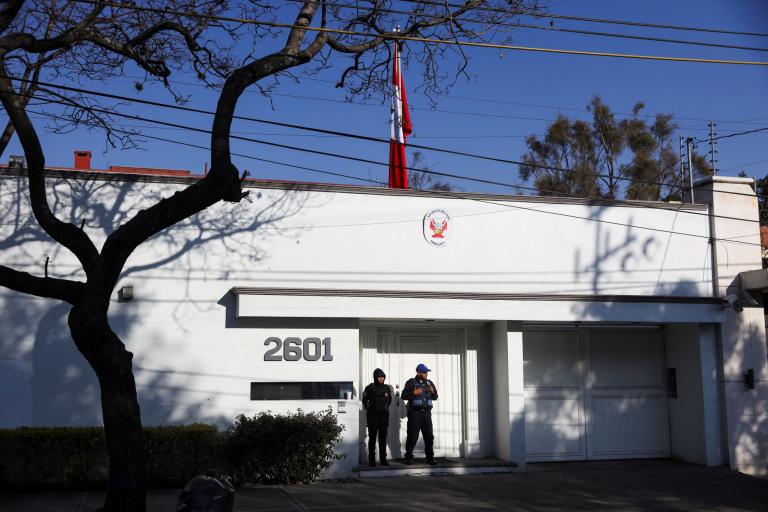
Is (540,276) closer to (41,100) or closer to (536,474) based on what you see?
(536,474)

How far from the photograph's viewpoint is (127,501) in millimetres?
8359

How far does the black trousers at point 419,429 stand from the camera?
14.1m

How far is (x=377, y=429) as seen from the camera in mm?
13969

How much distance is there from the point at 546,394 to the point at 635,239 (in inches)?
133

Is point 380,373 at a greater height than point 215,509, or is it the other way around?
point 380,373

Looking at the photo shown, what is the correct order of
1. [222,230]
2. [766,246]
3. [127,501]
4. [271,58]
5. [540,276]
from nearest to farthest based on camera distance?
1. [127,501]
2. [271,58]
3. [222,230]
4. [540,276]
5. [766,246]

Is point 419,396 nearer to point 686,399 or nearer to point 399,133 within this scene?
point 686,399

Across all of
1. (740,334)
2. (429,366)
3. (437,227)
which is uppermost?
A: (437,227)

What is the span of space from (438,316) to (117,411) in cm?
667

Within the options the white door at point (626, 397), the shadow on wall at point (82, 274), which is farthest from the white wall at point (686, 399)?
the shadow on wall at point (82, 274)

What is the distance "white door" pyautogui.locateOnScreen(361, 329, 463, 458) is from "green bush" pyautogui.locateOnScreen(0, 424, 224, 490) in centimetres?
367

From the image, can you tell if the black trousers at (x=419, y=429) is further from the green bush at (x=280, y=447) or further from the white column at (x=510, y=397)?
the green bush at (x=280, y=447)

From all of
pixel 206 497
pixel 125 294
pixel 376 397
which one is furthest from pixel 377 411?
pixel 206 497

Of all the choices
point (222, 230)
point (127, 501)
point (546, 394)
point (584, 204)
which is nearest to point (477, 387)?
point (546, 394)
